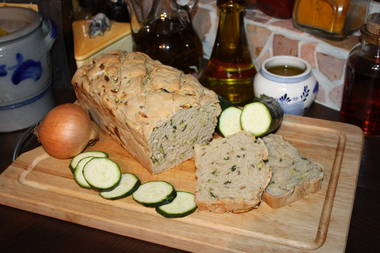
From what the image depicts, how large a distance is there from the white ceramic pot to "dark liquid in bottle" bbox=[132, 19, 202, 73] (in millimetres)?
497

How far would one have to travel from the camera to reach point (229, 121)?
9.18 ft

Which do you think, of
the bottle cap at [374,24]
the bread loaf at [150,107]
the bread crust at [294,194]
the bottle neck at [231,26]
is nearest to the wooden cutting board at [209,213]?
the bread crust at [294,194]

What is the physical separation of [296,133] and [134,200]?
102 centimetres

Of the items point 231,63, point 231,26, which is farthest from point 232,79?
point 231,26

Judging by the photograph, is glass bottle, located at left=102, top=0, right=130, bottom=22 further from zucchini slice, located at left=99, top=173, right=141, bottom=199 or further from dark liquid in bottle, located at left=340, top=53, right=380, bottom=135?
dark liquid in bottle, located at left=340, top=53, right=380, bottom=135

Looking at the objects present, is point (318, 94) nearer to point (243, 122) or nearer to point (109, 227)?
point (243, 122)

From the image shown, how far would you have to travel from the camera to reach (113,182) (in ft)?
8.18

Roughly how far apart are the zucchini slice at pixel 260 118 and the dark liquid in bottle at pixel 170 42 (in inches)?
27.0

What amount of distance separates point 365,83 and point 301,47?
1.70 feet

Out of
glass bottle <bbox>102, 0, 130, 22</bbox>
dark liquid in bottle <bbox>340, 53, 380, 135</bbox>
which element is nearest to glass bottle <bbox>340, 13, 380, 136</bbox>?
dark liquid in bottle <bbox>340, 53, 380, 135</bbox>

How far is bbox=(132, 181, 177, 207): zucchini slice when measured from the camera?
238 centimetres

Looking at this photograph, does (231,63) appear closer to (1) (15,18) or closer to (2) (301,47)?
(2) (301,47)

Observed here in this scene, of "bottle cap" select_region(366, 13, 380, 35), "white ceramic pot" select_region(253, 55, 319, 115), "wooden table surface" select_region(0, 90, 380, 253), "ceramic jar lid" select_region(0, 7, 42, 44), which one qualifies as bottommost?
"wooden table surface" select_region(0, 90, 380, 253)

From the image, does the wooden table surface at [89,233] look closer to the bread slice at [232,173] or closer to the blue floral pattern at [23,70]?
the bread slice at [232,173]
